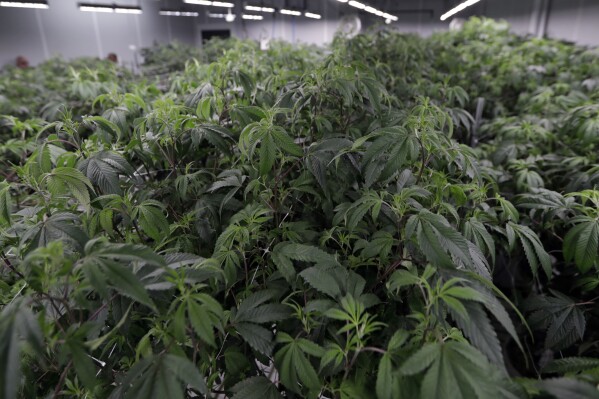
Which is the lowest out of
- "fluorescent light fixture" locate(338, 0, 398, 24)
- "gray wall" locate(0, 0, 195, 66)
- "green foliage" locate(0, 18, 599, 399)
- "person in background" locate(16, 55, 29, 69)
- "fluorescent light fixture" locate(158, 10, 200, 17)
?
"green foliage" locate(0, 18, 599, 399)

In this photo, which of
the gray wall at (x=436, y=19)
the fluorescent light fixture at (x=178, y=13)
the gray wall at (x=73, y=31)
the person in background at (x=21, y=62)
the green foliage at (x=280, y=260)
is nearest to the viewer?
the green foliage at (x=280, y=260)

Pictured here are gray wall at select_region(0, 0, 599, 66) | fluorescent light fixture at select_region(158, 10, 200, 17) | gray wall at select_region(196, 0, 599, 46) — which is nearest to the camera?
gray wall at select_region(196, 0, 599, 46)

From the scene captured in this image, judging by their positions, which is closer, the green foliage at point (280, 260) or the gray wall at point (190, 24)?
the green foliage at point (280, 260)

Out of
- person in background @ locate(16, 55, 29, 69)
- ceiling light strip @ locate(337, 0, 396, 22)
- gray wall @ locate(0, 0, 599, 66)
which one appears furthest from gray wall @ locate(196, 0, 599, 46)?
person in background @ locate(16, 55, 29, 69)

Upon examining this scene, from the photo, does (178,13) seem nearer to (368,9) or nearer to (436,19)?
(368,9)

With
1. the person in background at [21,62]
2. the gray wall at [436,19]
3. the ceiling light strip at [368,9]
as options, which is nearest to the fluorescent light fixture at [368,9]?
the ceiling light strip at [368,9]

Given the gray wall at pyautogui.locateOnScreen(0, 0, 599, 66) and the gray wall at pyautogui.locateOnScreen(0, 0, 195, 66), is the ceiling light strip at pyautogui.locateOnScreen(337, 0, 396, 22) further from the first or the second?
the gray wall at pyautogui.locateOnScreen(0, 0, 195, 66)

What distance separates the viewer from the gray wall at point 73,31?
8.83m

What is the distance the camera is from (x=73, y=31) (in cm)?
1020

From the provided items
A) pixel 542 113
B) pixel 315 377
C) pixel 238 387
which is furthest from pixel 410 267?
pixel 542 113

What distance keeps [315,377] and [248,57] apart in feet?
6.15

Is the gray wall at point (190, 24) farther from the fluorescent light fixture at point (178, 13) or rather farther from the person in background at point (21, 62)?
the person in background at point (21, 62)

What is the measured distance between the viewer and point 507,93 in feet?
11.2

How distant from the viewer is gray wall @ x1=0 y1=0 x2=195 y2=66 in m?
8.83
